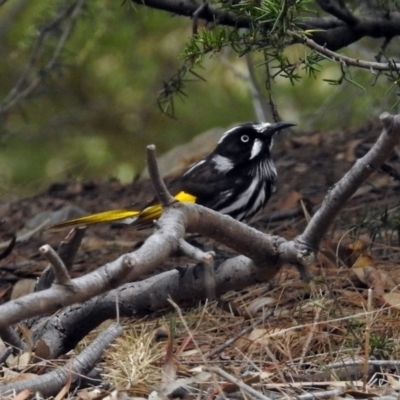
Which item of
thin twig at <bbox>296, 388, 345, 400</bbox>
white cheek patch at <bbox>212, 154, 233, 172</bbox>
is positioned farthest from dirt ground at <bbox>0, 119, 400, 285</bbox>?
thin twig at <bbox>296, 388, 345, 400</bbox>

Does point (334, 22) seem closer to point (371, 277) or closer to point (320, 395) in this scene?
point (371, 277)

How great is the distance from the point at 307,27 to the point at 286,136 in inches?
135

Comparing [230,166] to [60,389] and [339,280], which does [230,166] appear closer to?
[339,280]

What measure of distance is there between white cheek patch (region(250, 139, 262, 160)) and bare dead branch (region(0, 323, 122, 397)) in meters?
2.01

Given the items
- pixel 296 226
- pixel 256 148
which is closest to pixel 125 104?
pixel 296 226

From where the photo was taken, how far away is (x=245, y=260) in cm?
371

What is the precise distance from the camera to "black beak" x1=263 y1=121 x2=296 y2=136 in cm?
490

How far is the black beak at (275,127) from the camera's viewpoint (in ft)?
16.1

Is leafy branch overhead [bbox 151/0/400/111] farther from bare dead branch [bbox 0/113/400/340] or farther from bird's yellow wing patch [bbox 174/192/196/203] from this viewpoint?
bird's yellow wing patch [bbox 174/192/196/203]

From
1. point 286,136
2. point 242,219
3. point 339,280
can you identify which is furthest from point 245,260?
point 286,136

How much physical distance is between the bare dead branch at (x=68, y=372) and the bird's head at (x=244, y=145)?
6.46 feet

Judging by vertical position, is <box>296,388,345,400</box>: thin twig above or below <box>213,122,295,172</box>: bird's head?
below

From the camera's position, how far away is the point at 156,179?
9.24ft

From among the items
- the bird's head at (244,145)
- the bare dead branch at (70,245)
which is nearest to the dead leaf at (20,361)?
the bare dead branch at (70,245)
